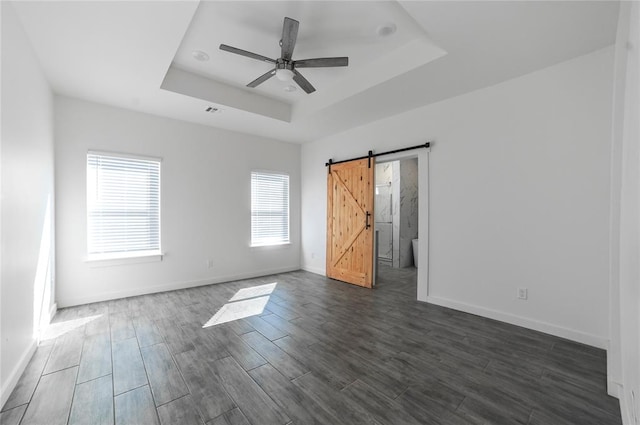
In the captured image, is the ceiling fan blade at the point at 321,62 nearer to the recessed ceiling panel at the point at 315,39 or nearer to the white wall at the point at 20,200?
the recessed ceiling panel at the point at 315,39

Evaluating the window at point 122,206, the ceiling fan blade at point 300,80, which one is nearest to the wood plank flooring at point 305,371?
the window at point 122,206

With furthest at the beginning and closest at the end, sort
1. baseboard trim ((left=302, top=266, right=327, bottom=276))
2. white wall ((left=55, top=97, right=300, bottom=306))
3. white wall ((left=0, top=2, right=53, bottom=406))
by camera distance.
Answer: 1. baseboard trim ((left=302, top=266, right=327, bottom=276))
2. white wall ((left=55, top=97, right=300, bottom=306))
3. white wall ((left=0, top=2, right=53, bottom=406))

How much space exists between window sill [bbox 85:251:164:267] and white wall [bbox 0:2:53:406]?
842 mm

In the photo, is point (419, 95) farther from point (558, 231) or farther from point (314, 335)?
point (314, 335)

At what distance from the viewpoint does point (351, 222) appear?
5051mm

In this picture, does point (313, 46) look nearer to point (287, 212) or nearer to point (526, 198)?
point (526, 198)

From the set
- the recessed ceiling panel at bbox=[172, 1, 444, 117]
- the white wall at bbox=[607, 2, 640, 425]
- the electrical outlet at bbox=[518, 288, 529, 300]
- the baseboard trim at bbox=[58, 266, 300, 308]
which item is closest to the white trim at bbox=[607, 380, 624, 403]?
the white wall at bbox=[607, 2, 640, 425]

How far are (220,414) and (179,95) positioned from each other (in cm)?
358

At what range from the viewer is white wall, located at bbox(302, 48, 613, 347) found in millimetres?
Result: 2674

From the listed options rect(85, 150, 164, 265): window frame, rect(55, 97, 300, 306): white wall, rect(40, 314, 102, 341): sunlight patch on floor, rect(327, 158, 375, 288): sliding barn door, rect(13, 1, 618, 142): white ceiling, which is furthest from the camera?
rect(327, 158, 375, 288): sliding barn door

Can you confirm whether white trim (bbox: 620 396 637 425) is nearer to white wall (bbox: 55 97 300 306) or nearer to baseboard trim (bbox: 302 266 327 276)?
baseboard trim (bbox: 302 266 327 276)

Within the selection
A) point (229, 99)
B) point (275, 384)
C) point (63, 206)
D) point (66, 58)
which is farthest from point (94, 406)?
point (229, 99)

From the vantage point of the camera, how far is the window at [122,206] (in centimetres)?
386

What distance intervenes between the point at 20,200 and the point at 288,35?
2571 millimetres
